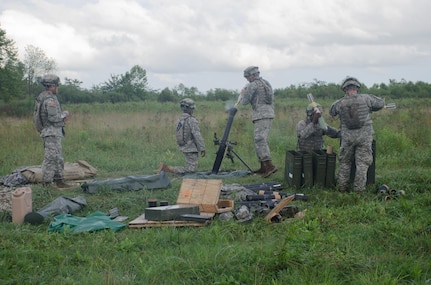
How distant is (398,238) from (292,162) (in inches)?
122

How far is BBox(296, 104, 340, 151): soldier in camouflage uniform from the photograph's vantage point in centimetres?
854

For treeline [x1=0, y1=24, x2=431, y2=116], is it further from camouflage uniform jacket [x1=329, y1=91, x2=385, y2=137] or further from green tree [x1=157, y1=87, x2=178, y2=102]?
camouflage uniform jacket [x1=329, y1=91, x2=385, y2=137]

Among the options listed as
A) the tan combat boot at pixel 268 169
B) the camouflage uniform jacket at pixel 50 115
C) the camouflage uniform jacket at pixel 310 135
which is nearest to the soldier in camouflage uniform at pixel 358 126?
the camouflage uniform jacket at pixel 310 135

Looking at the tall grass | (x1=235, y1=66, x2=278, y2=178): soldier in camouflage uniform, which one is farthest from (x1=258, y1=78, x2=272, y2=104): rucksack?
the tall grass

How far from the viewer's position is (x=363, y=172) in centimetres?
771

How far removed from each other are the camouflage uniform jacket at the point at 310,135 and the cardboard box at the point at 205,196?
2456 millimetres

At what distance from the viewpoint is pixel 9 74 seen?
29266 mm

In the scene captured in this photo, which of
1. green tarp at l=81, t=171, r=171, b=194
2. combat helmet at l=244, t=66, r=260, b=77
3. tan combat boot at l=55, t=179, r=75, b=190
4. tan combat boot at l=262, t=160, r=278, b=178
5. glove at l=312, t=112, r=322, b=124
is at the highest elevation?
combat helmet at l=244, t=66, r=260, b=77

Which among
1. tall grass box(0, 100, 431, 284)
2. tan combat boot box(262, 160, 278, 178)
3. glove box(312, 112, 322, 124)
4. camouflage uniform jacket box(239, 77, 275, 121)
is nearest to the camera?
tall grass box(0, 100, 431, 284)

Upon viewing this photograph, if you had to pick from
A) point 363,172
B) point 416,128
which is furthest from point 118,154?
point 416,128

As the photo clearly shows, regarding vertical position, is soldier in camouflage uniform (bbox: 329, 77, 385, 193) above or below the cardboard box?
above

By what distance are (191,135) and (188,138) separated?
0.30ft

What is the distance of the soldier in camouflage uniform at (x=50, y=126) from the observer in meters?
8.84

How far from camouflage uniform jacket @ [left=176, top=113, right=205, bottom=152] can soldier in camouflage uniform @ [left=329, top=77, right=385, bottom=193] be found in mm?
3244
